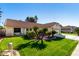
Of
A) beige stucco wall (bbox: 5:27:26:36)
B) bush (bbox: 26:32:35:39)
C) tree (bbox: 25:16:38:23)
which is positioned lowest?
bush (bbox: 26:32:35:39)

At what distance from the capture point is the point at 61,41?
16.4 feet

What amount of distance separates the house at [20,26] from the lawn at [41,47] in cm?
11

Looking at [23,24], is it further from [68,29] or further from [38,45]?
[68,29]

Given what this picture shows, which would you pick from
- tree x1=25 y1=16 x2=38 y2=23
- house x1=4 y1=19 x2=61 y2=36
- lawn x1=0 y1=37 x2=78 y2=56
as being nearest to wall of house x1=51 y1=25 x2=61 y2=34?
house x1=4 y1=19 x2=61 y2=36

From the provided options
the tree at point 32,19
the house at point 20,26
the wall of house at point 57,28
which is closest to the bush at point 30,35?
the house at point 20,26

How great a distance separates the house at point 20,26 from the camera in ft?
16.3

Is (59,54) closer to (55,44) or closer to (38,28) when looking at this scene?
(55,44)

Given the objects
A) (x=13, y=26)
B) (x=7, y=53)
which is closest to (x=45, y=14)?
(x=13, y=26)

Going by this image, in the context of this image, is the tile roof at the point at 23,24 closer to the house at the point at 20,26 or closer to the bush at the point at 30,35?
the house at the point at 20,26

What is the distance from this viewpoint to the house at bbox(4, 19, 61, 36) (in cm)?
495

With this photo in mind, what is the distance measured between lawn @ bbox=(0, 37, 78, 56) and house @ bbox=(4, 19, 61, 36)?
111 mm

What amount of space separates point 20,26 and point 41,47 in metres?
0.47

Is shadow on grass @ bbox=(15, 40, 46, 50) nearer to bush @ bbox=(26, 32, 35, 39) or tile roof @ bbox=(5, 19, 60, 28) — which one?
bush @ bbox=(26, 32, 35, 39)

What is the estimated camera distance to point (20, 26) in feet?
16.4
